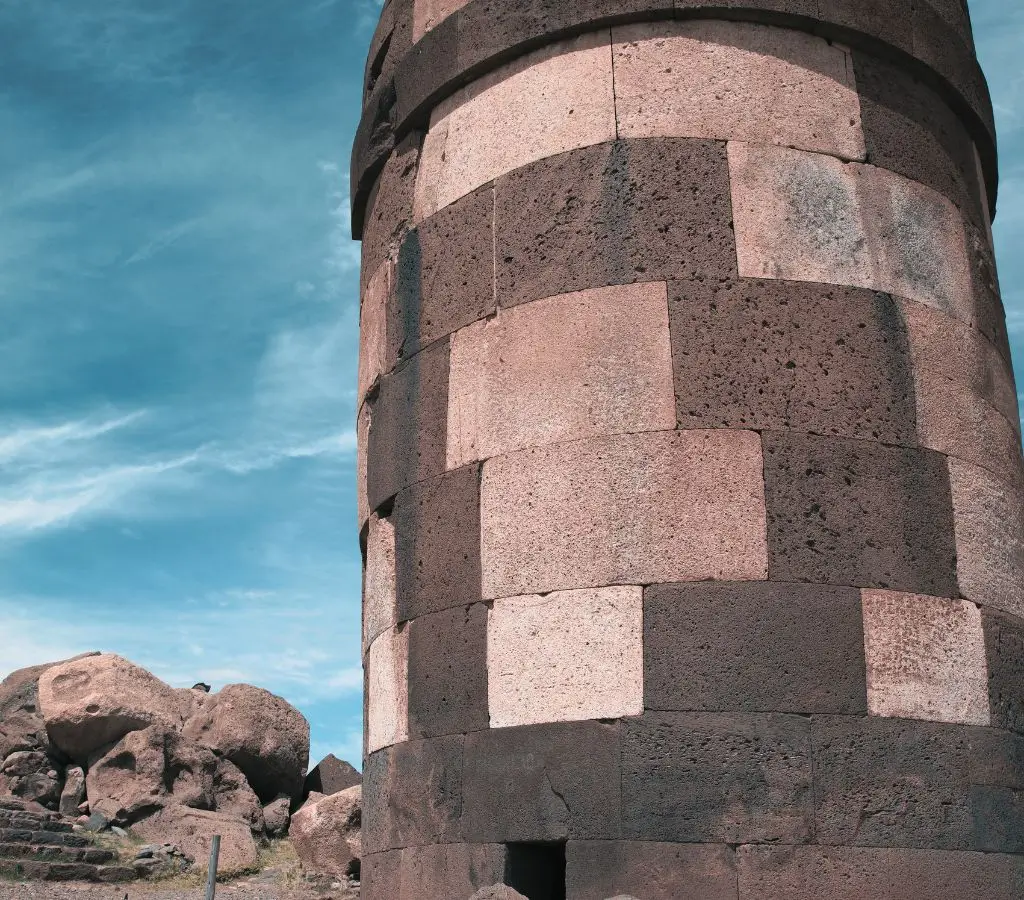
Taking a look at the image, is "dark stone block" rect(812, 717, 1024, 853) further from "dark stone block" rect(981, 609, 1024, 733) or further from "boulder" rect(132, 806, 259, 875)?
"boulder" rect(132, 806, 259, 875)

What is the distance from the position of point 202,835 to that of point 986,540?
26.1 ft

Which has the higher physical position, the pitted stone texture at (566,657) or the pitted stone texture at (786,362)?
the pitted stone texture at (786,362)

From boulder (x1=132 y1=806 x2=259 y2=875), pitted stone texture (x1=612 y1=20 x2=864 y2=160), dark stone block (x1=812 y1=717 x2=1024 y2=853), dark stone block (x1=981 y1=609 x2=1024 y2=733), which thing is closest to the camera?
dark stone block (x1=812 y1=717 x2=1024 y2=853)

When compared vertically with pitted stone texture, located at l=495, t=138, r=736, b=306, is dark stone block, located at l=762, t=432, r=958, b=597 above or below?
below

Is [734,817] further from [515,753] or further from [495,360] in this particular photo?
[495,360]

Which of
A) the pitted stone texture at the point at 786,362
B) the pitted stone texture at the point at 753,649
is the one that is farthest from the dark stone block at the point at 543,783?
the pitted stone texture at the point at 786,362

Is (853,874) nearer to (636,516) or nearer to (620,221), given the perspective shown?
(636,516)

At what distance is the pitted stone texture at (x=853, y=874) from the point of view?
162 inches

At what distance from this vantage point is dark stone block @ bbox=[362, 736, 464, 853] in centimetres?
468

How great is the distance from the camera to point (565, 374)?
189 inches

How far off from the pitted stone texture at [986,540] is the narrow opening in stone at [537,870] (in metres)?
1.84

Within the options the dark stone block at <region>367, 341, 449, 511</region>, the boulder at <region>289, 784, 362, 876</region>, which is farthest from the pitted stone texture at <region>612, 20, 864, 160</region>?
the boulder at <region>289, 784, 362, 876</region>

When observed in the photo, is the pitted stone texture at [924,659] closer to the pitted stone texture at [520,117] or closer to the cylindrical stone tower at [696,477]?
the cylindrical stone tower at [696,477]

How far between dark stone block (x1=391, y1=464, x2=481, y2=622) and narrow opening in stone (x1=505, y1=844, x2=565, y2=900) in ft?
3.12
